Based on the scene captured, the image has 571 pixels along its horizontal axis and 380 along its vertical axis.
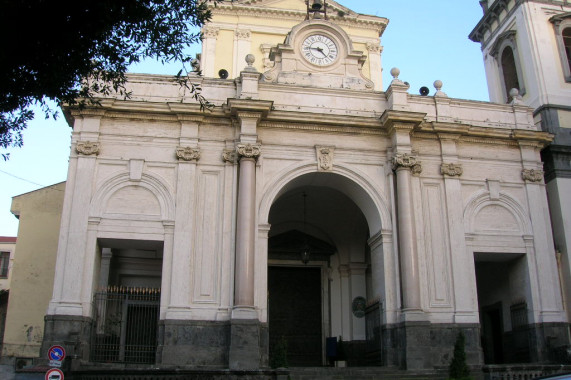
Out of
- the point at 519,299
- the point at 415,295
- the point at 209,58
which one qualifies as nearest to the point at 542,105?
the point at 519,299

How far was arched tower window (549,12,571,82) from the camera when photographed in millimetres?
21234

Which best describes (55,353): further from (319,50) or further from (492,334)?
(492,334)

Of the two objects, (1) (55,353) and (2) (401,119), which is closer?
(1) (55,353)

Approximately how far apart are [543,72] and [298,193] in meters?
9.33

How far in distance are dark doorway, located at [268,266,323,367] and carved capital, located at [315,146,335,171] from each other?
5103mm

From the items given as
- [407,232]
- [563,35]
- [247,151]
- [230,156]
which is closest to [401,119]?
[407,232]

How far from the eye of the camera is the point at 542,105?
2016 centimetres

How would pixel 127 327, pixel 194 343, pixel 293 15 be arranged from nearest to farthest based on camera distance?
pixel 194 343 < pixel 127 327 < pixel 293 15

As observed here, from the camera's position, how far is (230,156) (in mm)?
16766

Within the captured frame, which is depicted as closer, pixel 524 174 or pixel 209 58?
pixel 524 174

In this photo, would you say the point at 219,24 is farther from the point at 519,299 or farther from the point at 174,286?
the point at 519,299

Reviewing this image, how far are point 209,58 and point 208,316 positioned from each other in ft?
36.9

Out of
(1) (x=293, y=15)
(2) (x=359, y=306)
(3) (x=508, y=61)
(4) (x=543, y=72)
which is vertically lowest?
(2) (x=359, y=306)

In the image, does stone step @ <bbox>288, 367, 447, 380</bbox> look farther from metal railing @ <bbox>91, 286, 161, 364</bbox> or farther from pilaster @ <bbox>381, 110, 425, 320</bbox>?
metal railing @ <bbox>91, 286, 161, 364</bbox>
